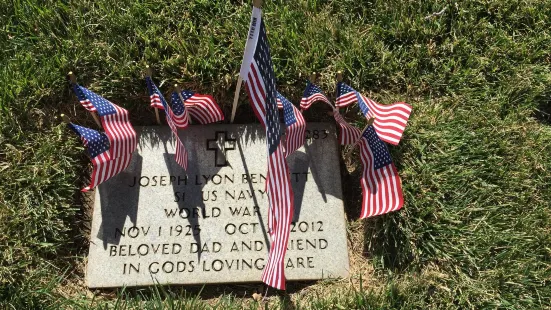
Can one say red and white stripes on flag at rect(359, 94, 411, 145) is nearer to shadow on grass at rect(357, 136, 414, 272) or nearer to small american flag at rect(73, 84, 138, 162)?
shadow on grass at rect(357, 136, 414, 272)

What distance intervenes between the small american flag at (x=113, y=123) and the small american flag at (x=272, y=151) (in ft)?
3.58

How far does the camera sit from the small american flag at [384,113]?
3.95m

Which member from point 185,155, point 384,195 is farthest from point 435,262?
point 185,155

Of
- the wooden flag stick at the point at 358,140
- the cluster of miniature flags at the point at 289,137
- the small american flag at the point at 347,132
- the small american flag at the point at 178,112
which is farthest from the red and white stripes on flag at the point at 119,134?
the wooden flag stick at the point at 358,140

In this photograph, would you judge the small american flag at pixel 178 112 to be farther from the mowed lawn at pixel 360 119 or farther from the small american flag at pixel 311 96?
the small american flag at pixel 311 96

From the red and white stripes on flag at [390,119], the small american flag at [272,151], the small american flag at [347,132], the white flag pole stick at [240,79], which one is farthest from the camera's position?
the small american flag at [347,132]

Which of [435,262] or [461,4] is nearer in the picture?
[435,262]

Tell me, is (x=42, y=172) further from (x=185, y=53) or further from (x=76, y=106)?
(x=185, y=53)

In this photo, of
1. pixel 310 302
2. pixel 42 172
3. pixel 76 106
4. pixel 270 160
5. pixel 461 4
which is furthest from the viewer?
pixel 461 4

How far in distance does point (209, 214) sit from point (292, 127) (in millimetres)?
960

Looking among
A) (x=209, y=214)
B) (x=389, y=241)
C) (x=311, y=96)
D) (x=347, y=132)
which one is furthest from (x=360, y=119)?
(x=209, y=214)

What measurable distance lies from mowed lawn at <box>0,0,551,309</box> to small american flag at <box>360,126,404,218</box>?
0.63 feet

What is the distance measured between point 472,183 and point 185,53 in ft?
8.97

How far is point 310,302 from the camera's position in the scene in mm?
3832
